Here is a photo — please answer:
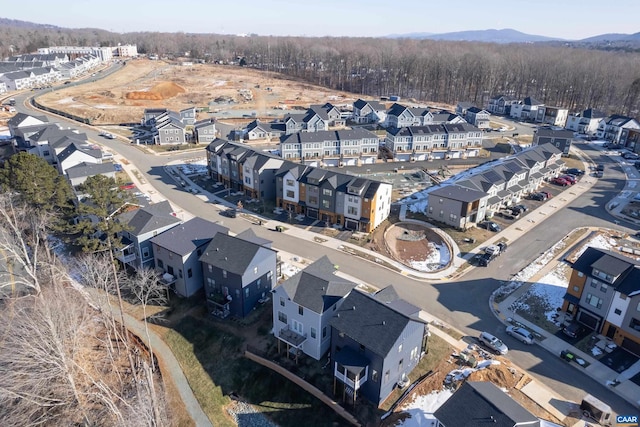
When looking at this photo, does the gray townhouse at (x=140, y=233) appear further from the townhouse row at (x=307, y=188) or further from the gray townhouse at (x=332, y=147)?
the gray townhouse at (x=332, y=147)

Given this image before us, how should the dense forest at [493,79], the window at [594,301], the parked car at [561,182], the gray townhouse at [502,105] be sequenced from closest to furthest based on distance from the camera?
the window at [594,301]
the parked car at [561,182]
the gray townhouse at [502,105]
the dense forest at [493,79]

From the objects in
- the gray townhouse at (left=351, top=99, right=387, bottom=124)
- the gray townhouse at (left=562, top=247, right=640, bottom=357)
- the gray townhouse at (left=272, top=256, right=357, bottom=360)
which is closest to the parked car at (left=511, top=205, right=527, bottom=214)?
the gray townhouse at (left=562, top=247, right=640, bottom=357)

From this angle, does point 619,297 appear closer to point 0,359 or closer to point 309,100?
point 0,359

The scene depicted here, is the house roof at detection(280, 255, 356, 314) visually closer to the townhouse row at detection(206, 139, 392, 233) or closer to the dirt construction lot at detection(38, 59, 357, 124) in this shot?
the townhouse row at detection(206, 139, 392, 233)

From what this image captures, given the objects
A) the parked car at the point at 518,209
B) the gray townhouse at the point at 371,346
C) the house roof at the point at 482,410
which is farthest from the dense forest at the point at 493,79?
the house roof at the point at 482,410

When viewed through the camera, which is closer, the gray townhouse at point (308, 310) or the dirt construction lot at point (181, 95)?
the gray townhouse at point (308, 310)

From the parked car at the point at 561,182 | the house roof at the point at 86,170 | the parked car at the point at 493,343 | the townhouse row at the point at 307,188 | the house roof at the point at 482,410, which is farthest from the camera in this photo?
the parked car at the point at 561,182

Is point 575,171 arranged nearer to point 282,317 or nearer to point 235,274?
point 282,317
